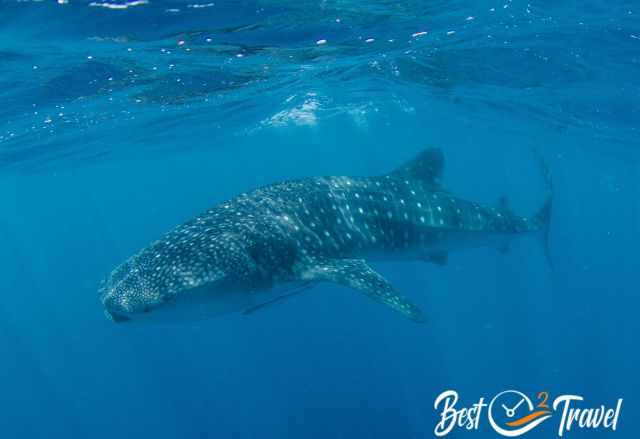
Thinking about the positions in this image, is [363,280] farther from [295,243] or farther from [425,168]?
[425,168]

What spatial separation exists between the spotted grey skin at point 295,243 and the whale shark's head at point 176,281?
0.01 m

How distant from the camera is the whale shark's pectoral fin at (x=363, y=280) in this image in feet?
20.9

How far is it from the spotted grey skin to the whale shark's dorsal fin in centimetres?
2

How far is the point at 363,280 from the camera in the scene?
22.1 ft

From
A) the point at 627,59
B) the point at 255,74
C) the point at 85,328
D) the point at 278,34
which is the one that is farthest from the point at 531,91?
the point at 85,328

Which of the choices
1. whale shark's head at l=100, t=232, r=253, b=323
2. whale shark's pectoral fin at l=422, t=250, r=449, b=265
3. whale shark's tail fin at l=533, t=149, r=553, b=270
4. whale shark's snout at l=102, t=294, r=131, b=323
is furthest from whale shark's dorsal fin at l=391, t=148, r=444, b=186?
whale shark's snout at l=102, t=294, r=131, b=323

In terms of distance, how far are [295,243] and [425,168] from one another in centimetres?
413

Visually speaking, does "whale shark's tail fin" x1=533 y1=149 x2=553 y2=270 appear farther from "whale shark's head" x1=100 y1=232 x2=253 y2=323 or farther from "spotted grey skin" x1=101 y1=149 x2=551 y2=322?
"whale shark's head" x1=100 y1=232 x2=253 y2=323

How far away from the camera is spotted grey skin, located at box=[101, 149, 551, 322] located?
5.94 meters

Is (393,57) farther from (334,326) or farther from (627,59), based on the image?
(334,326)

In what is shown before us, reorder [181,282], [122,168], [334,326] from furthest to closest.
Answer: [122,168], [334,326], [181,282]

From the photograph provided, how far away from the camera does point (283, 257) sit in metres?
6.97

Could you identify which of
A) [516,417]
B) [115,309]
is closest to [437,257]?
[115,309]

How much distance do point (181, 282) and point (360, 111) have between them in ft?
91.6
